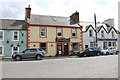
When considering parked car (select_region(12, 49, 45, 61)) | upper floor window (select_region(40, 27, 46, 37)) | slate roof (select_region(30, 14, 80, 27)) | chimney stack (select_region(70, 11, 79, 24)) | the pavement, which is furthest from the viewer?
chimney stack (select_region(70, 11, 79, 24))

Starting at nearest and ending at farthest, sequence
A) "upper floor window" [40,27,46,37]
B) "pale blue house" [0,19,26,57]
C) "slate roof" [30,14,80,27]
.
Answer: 1. "pale blue house" [0,19,26,57]
2. "upper floor window" [40,27,46,37]
3. "slate roof" [30,14,80,27]

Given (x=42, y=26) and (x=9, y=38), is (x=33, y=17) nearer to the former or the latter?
(x=42, y=26)

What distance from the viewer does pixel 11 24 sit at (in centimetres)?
2536

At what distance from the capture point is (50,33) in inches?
1016

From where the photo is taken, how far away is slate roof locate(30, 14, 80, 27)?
1025 inches

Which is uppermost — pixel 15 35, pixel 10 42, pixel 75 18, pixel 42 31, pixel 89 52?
pixel 75 18

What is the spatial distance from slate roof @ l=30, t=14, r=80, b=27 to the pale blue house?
113 inches

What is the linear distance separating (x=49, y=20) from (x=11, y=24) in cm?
730

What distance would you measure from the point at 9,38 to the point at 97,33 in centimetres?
1897

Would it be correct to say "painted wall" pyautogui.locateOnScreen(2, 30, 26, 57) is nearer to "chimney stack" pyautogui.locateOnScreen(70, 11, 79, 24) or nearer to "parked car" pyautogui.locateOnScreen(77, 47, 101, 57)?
"parked car" pyautogui.locateOnScreen(77, 47, 101, 57)

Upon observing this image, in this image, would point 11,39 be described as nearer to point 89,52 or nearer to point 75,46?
point 75,46

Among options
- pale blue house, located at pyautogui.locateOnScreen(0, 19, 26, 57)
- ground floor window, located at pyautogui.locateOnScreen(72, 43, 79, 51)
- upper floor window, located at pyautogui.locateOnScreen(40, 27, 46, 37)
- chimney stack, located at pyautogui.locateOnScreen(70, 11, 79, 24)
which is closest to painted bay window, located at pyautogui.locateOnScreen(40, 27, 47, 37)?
upper floor window, located at pyautogui.locateOnScreen(40, 27, 46, 37)

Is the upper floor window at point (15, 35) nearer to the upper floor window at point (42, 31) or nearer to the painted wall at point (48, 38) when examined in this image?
Answer: the painted wall at point (48, 38)

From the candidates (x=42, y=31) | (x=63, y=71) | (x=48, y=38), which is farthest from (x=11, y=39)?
(x=63, y=71)
